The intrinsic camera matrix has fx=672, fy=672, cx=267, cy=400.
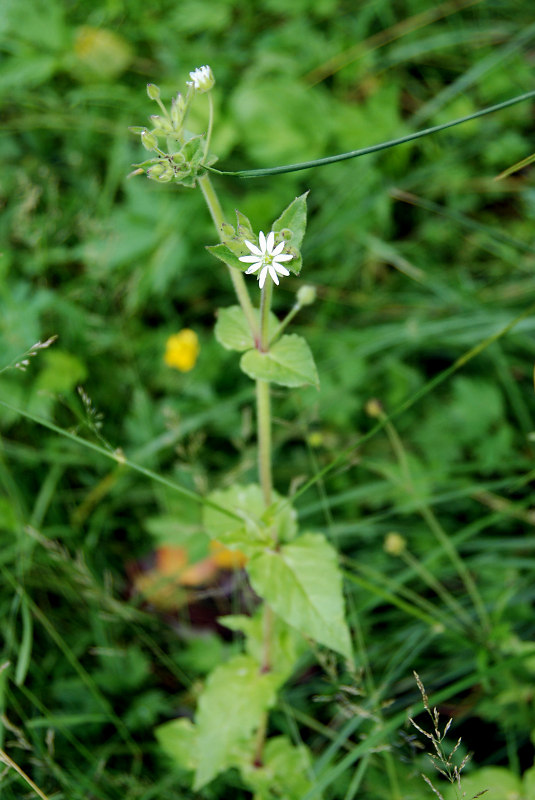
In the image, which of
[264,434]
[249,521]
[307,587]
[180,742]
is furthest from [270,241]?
[180,742]

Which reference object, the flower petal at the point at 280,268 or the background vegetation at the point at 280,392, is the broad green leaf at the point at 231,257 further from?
the background vegetation at the point at 280,392

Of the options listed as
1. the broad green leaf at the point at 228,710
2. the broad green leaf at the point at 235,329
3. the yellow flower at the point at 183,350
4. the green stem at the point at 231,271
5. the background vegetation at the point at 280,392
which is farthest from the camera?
the yellow flower at the point at 183,350

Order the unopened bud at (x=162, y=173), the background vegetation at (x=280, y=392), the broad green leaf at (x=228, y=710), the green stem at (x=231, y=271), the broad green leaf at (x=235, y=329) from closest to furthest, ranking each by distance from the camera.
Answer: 1. the unopened bud at (x=162, y=173)
2. the green stem at (x=231, y=271)
3. the broad green leaf at (x=235, y=329)
4. the broad green leaf at (x=228, y=710)
5. the background vegetation at (x=280, y=392)

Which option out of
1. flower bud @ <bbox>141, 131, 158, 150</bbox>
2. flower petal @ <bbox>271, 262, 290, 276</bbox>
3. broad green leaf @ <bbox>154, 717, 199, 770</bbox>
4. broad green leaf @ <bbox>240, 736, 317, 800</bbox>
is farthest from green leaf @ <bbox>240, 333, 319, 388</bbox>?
broad green leaf @ <bbox>154, 717, 199, 770</bbox>

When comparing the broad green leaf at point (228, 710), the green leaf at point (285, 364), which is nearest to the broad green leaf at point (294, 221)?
the green leaf at point (285, 364)

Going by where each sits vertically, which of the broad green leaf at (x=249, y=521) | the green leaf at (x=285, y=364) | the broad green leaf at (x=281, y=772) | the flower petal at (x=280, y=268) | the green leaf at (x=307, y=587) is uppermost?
the flower petal at (x=280, y=268)

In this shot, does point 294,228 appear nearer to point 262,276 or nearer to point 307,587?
point 262,276
